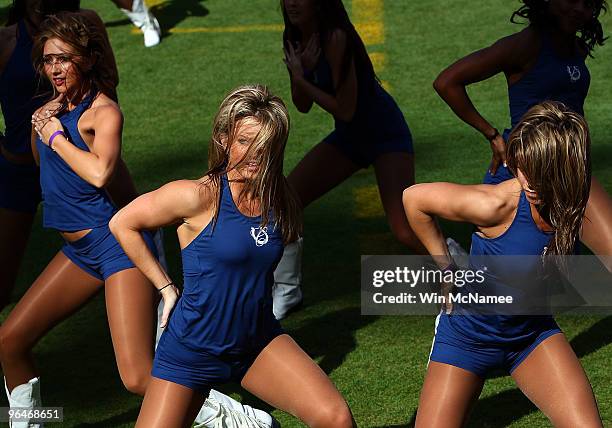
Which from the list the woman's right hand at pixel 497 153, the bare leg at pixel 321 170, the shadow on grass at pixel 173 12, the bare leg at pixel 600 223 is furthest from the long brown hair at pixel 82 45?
the shadow on grass at pixel 173 12

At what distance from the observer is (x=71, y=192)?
5812 millimetres

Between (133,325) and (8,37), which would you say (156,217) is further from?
(8,37)

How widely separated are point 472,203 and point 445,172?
4.97 meters

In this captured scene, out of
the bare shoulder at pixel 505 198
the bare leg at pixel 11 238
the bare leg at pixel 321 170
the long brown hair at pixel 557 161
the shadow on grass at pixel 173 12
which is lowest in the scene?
the shadow on grass at pixel 173 12

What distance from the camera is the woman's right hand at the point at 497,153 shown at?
21.2ft

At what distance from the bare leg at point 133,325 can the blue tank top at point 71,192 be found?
12.8 inches

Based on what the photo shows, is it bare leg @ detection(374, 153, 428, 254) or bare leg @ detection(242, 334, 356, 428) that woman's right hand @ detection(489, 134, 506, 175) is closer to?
bare leg @ detection(374, 153, 428, 254)

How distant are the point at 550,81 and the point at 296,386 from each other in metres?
2.38

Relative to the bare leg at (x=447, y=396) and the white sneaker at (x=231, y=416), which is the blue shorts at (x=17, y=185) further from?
the bare leg at (x=447, y=396)

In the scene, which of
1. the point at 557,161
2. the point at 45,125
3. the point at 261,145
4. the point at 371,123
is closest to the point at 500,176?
the point at 371,123

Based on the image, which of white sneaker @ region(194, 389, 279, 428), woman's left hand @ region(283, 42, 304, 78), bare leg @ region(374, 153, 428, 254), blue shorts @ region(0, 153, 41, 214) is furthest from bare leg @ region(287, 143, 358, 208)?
white sneaker @ region(194, 389, 279, 428)

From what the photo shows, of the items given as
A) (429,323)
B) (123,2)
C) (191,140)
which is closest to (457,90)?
(429,323)

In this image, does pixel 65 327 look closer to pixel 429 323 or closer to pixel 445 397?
pixel 429 323

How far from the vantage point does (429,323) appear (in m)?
7.45
